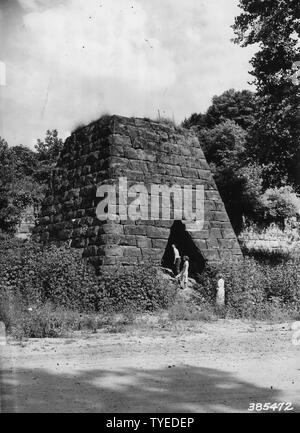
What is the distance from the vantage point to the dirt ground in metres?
3.87

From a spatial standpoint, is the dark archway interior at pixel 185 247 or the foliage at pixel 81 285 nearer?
the foliage at pixel 81 285

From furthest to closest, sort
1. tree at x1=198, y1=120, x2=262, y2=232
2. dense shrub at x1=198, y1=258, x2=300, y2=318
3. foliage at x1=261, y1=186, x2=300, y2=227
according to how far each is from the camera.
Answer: tree at x1=198, y1=120, x2=262, y2=232, foliage at x1=261, y1=186, x2=300, y2=227, dense shrub at x1=198, y1=258, x2=300, y2=318

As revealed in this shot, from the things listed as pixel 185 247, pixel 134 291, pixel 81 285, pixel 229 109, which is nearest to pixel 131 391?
pixel 134 291

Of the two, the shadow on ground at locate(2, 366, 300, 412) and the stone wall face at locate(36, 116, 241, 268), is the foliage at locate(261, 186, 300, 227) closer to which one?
the stone wall face at locate(36, 116, 241, 268)

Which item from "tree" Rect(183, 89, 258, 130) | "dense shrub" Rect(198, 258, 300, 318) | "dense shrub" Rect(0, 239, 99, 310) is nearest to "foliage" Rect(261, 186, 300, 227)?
"tree" Rect(183, 89, 258, 130)

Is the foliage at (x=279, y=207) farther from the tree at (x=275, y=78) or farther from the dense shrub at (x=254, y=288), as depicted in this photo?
the dense shrub at (x=254, y=288)

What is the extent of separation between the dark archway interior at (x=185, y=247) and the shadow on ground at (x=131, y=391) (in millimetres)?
6830

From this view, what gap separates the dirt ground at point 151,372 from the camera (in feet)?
12.7

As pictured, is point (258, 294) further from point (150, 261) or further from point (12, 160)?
point (12, 160)

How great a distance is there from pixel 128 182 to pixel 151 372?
650 centimetres

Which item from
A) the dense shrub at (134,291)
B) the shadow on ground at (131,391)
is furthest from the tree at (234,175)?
the shadow on ground at (131,391)

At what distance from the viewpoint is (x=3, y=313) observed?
25.8 feet

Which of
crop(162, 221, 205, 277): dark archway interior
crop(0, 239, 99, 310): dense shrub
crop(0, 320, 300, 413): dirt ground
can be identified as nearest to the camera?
crop(0, 320, 300, 413): dirt ground

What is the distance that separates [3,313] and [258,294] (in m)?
5.41
